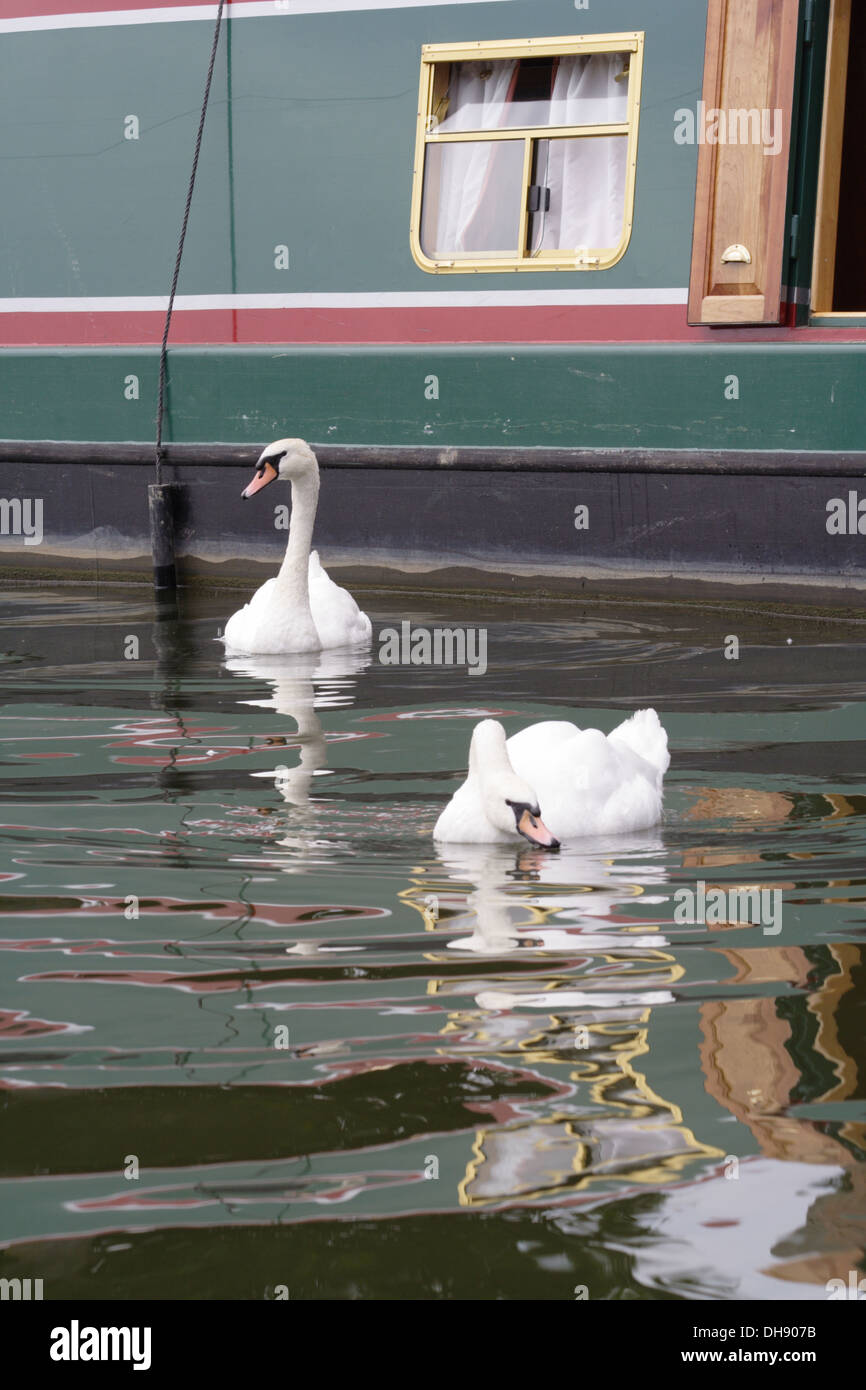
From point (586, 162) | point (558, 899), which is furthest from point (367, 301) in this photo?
point (558, 899)

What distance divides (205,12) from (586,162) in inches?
93.9

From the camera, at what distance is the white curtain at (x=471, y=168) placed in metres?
10.2

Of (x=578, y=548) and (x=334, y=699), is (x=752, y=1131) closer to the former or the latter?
(x=334, y=699)

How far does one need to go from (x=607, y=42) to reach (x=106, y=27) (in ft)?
9.97

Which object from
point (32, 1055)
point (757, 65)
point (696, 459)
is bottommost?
point (32, 1055)

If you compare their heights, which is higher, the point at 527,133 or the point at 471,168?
the point at 527,133

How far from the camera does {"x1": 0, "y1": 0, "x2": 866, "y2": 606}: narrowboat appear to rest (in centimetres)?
939

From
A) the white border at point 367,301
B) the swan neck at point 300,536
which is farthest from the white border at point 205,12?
the swan neck at point 300,536

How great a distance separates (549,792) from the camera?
512 cm

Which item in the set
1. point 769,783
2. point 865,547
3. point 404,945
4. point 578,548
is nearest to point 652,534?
point 578,548

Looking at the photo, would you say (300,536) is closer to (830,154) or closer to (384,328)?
(384,328)

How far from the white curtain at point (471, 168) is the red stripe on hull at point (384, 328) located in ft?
1.24

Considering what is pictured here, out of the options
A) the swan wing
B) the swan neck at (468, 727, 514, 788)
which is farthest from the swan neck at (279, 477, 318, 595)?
the swan neck at (468, 727, 514, 788)

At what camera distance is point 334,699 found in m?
7.37
